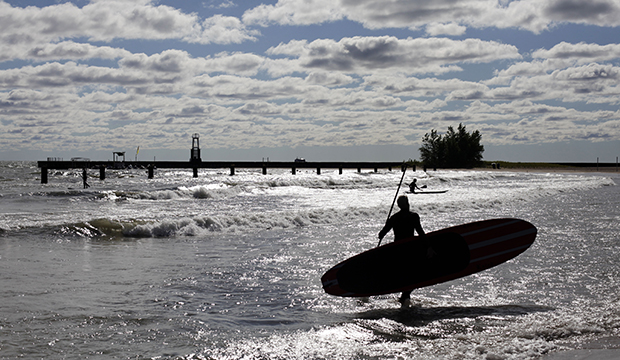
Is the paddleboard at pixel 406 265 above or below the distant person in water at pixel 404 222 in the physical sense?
below

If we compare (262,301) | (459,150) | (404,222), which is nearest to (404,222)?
(404,222)

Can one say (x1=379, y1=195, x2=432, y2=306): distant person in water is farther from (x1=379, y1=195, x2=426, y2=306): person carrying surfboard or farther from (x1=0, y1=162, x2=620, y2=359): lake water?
(x1=0, y1=162, x2=620, y2=359): lake water

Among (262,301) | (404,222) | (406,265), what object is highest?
(404,222)

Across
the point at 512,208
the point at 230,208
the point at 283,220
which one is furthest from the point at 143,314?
the point at 512,208

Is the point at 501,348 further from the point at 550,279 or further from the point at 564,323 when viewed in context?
the point at 550,279

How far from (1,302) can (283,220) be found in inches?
376

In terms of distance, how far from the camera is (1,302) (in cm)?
607

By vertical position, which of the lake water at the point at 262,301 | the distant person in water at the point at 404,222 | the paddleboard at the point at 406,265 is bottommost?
the lake water at the point at 262,301

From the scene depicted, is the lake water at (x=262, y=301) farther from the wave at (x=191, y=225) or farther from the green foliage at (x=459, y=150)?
the green foliage at (x=459, y=150)

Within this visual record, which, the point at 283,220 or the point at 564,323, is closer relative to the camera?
the point at 564,323

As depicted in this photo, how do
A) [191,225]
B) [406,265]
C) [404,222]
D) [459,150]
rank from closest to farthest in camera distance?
[406,265], [404,222], [191,225], [459,150]

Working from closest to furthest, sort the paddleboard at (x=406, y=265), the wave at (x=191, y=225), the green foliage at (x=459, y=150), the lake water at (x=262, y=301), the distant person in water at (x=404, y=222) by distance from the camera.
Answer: the lake water at (x=262, y=301)
the paddleboard at (x=406, y=265)
the distant person in water at (x=404, y=222)
the wave at (x=191, y=225)
the green foliage at (x=459, y=150)

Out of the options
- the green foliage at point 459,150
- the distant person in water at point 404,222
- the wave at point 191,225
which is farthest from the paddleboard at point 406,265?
the green foliage at point 459,150

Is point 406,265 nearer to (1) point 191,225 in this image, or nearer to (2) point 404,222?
(2) point 404,222
